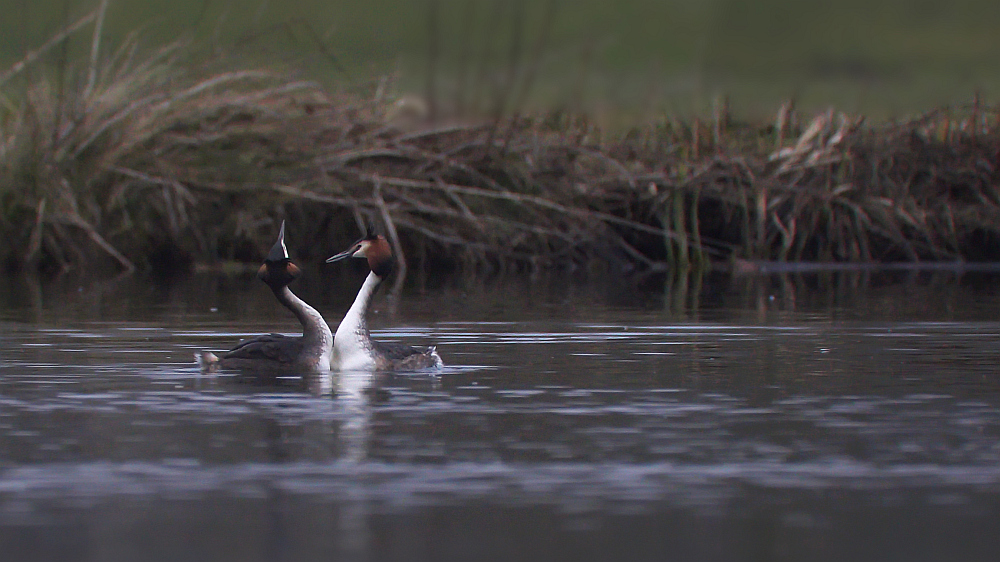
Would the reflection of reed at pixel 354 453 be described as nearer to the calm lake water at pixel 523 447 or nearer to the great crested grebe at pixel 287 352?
the calm lake water at pixel 523 447

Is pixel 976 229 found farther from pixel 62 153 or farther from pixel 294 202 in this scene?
pixel 62 153

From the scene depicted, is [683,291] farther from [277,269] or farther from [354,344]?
[354,344]

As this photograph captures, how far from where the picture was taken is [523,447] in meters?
6.73

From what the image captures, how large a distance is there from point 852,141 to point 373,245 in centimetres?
1389

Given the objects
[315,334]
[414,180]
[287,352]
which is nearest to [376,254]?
[315,334]

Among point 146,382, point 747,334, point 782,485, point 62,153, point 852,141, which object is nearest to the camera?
point 782,485

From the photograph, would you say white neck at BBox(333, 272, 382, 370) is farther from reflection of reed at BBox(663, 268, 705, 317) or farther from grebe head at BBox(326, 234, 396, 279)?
reflection of reed at BBox(663, 268, 705, 317)

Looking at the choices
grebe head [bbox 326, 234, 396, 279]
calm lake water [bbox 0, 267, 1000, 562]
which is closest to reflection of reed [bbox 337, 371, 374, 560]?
calm lake water [bbox 0, 267, 1000, 562]

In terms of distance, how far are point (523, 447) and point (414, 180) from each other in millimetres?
15319

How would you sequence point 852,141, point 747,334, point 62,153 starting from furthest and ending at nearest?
point 852,141
point 62,153
point 747,334

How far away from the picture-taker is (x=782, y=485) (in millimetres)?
5961

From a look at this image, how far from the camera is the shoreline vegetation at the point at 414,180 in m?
21.5

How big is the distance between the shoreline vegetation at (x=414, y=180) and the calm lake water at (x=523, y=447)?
897 centimetres

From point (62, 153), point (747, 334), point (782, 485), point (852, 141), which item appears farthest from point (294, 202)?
point (782, 485)
